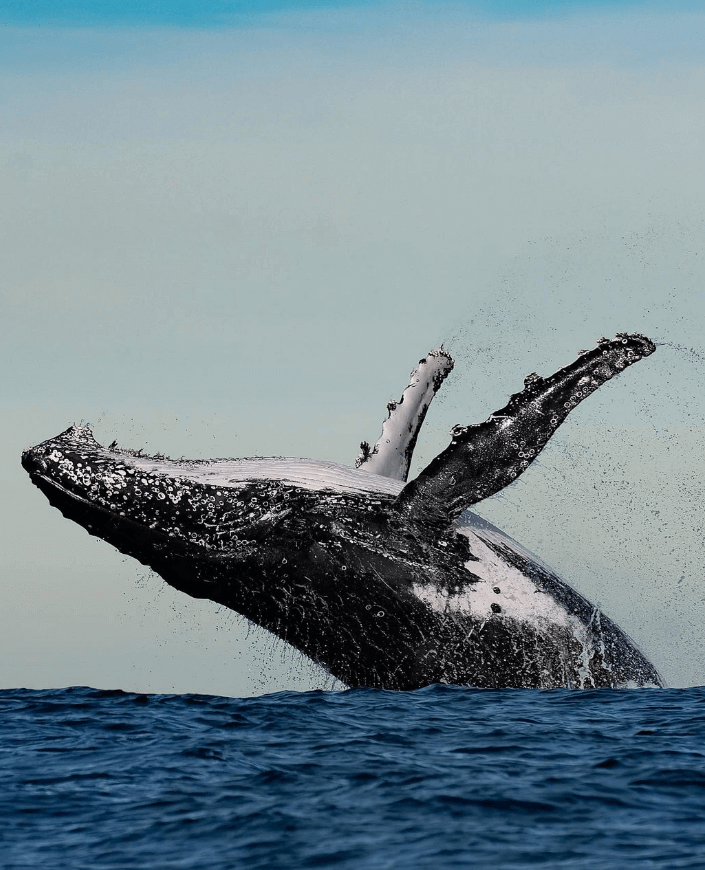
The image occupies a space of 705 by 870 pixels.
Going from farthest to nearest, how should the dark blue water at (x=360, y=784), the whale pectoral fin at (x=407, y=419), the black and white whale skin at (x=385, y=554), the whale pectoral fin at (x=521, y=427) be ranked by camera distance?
the whale pectoral fin at (x=407, y=419) < the black and white whale skin at (x=385, y=554) < the whale pectoral fin at (x=521, y=427) < the dark blue water at (x=360, y=784)

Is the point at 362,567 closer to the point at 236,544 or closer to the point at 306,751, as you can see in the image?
the point at 236,544

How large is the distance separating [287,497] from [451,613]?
2.38m

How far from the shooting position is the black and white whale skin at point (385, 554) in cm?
1293

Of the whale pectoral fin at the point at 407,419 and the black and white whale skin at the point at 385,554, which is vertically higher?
the whale pectoral fin at the point at 407,419

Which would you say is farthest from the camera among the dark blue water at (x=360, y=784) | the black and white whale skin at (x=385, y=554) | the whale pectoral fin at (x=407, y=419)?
the whale pectoral fin at (x=407, y=419)

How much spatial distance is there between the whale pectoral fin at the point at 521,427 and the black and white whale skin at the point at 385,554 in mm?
16

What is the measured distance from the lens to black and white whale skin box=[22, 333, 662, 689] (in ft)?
42.4

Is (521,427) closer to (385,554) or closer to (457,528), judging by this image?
(457,528)

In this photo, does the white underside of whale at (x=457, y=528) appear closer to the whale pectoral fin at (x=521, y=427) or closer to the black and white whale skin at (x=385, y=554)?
the black and white whale skin at (x=385, y=554)

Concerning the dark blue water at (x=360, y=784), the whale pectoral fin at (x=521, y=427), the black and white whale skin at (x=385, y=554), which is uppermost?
the whale pectoral fin at (x=521, y=427)

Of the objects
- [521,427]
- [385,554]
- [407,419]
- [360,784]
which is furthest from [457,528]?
[360,784]

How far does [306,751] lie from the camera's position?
30.7 feet

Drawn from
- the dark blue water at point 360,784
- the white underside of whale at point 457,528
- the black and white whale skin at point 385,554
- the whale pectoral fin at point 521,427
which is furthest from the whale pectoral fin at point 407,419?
the dark blue water at point 360,784

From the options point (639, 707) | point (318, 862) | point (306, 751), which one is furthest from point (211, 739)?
point (639, 707)
